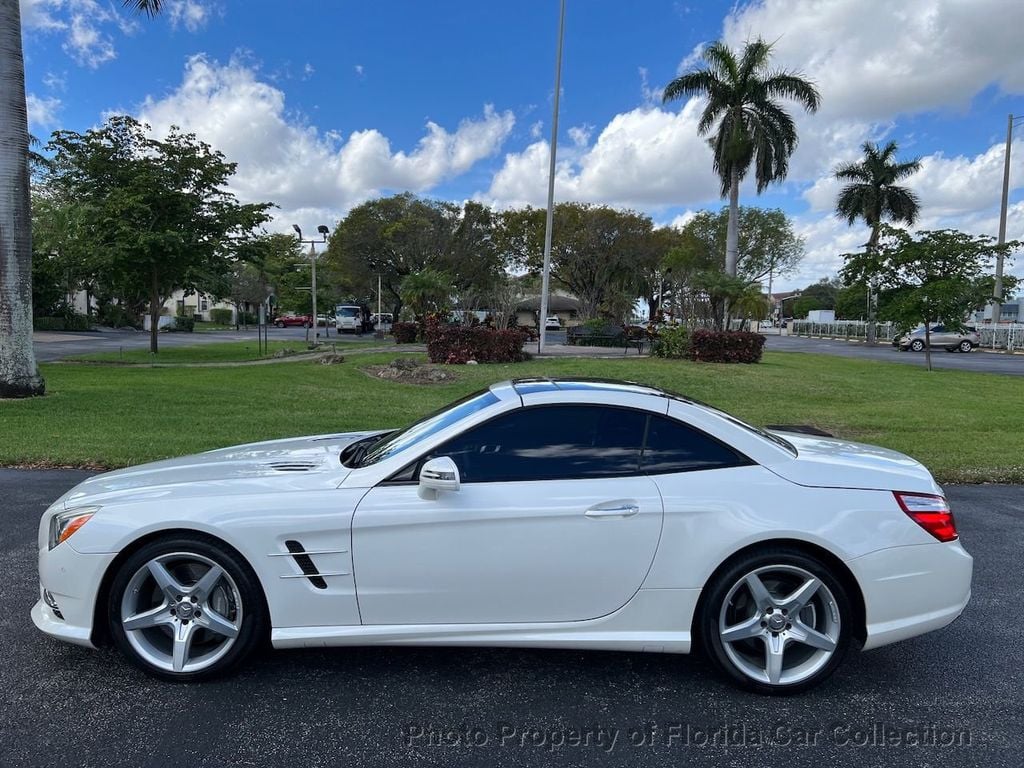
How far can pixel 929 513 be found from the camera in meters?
3.04

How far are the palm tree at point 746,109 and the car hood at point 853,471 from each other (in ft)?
80.1

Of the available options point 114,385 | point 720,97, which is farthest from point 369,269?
Answer: point 114,385

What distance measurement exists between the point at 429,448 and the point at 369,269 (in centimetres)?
5098

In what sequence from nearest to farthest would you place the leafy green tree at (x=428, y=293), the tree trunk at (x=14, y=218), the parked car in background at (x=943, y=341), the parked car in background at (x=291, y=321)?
1. the tree trunk at (x=14, y=218)
2. the leafy green tree at (x=428, y=293)
3. the parked car in background at (x=943, y=341)
4. the parked car in background at (x=291, y=321)

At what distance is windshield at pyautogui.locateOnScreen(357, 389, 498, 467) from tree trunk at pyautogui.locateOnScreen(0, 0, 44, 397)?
1066cm

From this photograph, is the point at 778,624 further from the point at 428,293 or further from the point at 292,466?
the point at 428,293

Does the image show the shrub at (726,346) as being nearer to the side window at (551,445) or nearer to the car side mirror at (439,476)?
the side window at (551,445)

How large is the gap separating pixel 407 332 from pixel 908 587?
2988 cm

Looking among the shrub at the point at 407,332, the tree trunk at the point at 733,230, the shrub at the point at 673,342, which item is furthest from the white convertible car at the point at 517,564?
the shrub at the point at 407,332

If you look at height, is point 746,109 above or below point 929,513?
above

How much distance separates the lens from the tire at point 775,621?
292 cm

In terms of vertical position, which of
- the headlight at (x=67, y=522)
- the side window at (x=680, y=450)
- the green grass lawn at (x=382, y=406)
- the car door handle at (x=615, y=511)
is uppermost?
the side window at (x=680, y=450)

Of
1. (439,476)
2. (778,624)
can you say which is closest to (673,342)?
(778,624)

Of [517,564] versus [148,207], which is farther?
[148,207]
